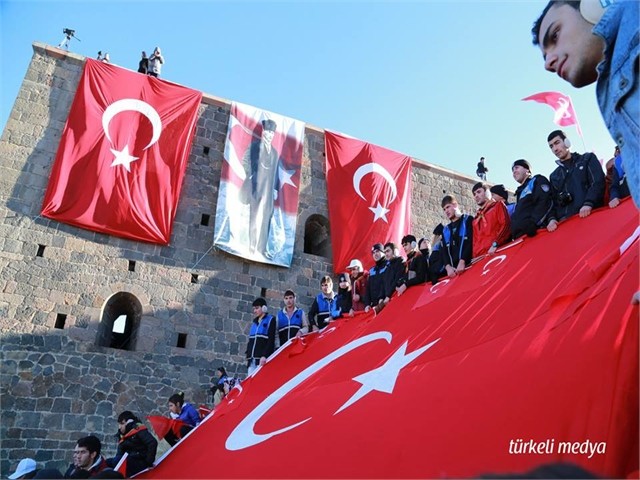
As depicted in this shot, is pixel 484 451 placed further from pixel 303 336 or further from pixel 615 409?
pixel 303 336

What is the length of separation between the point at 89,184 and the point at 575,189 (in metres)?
8.94

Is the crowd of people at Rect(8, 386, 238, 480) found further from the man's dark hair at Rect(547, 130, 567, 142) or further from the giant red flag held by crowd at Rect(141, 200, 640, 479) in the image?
the man's dark hair at Rect(547, 130, 567, 142)

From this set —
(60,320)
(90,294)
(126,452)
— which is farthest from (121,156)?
(126,452)

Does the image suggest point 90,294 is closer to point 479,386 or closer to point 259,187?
point 259,187

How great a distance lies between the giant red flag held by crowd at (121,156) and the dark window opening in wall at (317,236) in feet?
11.4

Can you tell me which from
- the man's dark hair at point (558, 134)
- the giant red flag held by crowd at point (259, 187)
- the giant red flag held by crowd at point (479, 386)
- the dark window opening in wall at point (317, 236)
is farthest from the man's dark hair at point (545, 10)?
the dark window opening in wall at point (317, 236)

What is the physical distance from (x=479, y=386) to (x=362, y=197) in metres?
10.1

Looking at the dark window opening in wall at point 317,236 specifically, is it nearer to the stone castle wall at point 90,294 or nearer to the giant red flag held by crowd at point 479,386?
the stone castle wall at point 90,294

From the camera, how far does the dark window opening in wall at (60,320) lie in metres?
9.74

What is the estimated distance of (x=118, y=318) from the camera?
36.6 ft

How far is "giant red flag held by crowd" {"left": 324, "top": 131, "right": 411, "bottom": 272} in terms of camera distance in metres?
12.4

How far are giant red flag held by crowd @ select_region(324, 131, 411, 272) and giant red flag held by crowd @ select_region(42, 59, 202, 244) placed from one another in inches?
142

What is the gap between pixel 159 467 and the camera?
504 cm

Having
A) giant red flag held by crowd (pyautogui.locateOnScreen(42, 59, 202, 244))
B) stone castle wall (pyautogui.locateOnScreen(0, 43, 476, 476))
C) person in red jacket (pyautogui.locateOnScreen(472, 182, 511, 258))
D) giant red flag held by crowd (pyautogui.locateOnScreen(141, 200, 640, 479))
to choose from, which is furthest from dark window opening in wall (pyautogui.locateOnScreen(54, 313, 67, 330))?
person in red jacket (pyautogui.locateOnScreen(472, 182, 511, 258))
